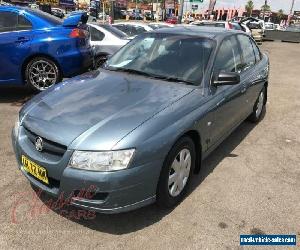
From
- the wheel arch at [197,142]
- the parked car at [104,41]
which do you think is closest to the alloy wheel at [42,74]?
the parked car at [104,41]

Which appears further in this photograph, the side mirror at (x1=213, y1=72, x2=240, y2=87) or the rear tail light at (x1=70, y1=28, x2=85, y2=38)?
the rear tail light at (x1=70, y1=28, x2=85, y2=38)

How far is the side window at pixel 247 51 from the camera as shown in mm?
5238

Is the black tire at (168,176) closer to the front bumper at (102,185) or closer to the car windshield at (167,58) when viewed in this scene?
the front bumper at (102,185)

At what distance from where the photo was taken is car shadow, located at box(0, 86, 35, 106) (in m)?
6.73

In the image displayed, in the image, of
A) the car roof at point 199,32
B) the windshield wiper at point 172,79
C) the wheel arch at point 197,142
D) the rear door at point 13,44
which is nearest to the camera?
the wheel arch at point 197,142

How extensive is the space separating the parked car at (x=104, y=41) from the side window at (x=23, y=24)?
2.31 m

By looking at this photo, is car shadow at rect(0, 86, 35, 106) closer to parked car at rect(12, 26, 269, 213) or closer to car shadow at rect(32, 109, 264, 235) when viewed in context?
parked car at rect(12, 26, 269, 213)

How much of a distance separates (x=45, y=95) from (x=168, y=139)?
152 cm

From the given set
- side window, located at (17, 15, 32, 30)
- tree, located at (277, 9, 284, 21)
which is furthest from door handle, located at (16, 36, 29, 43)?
tree, located at (277, 9, 284, 21)

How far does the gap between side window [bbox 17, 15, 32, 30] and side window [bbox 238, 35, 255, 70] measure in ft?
12.1

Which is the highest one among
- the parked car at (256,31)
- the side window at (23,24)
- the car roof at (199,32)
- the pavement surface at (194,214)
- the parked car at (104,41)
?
the car roof at (199,32)

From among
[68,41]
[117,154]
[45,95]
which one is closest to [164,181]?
[117,154]

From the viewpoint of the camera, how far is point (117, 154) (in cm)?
287

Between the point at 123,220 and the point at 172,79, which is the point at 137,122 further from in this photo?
the point at 172,79
